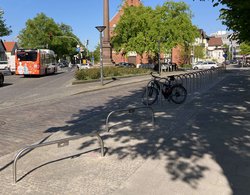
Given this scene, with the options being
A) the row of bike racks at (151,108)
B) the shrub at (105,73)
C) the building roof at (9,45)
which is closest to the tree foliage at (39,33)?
the building roof at (9,45)

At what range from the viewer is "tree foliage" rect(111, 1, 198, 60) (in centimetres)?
3938

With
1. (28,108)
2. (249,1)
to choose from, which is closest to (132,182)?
(249,1)

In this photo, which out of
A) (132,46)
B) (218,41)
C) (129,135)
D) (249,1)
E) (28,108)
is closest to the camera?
(129,135)

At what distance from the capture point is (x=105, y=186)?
4.26 meters

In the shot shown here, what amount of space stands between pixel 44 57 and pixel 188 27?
19.1 metres

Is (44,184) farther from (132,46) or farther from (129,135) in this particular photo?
(132,46)

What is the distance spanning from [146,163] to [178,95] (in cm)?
704

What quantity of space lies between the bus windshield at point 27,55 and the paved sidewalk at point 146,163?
79.9 ft

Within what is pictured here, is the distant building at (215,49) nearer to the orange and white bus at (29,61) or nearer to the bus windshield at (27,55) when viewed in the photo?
the orange and white bus at (29,61)

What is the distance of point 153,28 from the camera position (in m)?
39.2

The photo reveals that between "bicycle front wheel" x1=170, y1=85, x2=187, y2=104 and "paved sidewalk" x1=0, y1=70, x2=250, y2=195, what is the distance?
3714 mm

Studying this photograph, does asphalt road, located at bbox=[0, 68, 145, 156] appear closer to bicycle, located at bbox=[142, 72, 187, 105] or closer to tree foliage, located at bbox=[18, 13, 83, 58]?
bicycle, located at bbox=[142, 72, 187, 105]

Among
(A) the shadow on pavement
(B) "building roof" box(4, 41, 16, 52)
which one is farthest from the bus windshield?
(B) "building roof" box(4, 41, 16, 52)

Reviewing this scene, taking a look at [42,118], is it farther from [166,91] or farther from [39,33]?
[39,33]
